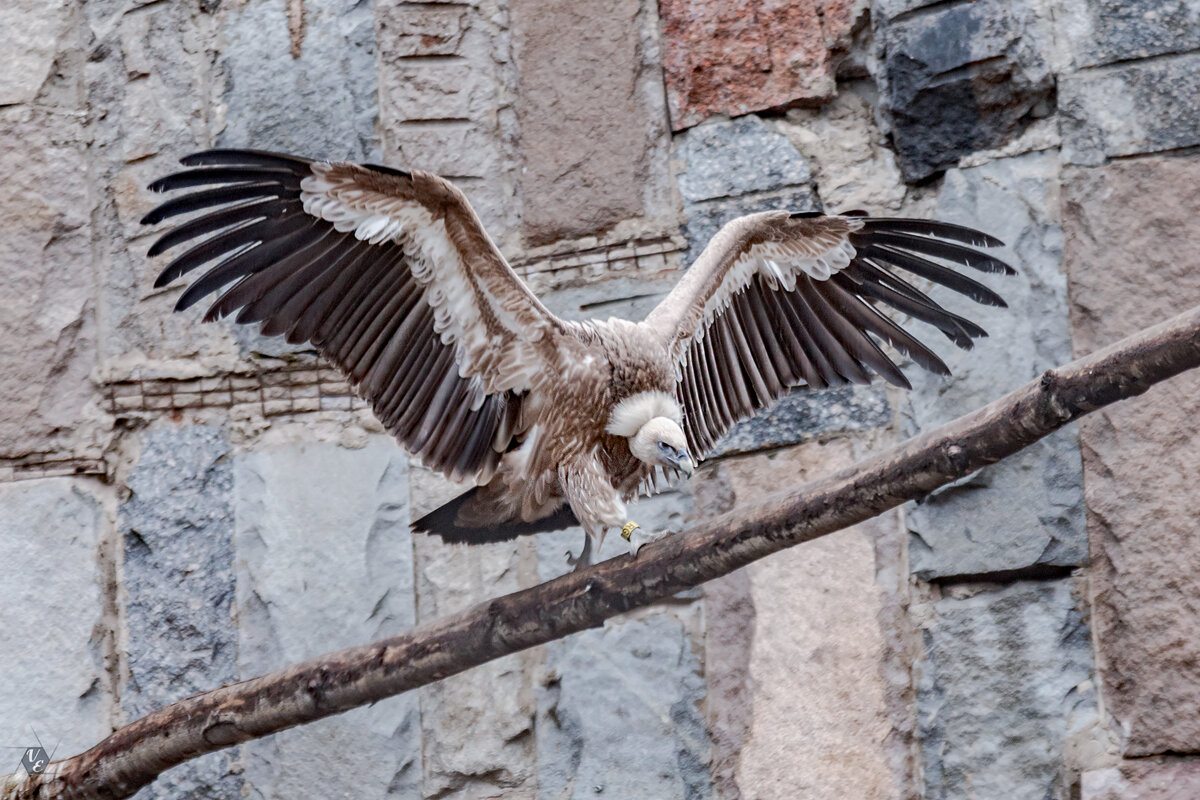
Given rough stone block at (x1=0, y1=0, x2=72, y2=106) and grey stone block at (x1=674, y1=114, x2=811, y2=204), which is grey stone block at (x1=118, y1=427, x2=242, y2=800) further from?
grey stone block at (x1=674, y1=114, x2=811, y2=204)

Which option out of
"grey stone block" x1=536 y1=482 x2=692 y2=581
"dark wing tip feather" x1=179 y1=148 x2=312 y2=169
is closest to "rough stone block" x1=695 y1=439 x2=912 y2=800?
"grey stone block" x1=536 y1=482 x2=692 y2=581

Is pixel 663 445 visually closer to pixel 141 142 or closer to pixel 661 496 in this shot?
pixel 661 496

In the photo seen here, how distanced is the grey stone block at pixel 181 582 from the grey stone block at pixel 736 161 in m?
1.43

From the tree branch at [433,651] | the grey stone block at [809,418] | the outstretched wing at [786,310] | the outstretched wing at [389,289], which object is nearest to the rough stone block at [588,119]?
the outstretched wing at [786,310]

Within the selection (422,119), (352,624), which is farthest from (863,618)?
(422,119)

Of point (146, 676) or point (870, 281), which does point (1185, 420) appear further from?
point (146, 676)

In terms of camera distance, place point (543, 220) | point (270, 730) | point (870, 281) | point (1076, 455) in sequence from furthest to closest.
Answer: point (543, 220) → point (870, 281) → point (1076, 455) → point (270, 730)

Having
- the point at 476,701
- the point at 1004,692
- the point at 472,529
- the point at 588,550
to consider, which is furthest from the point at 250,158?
the point at 1004,692

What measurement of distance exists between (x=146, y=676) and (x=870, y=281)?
206cm

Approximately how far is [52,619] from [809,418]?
1.98m

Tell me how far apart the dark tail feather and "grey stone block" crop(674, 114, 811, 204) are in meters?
0.97

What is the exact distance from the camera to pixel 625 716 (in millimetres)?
3299

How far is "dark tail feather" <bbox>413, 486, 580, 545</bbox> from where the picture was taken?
3145 millimetres

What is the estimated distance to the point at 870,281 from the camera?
335 cm
